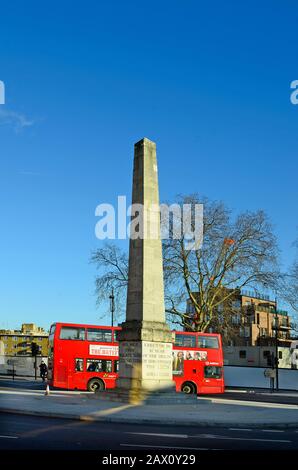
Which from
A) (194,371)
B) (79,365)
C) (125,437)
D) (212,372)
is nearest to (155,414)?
(125,437)

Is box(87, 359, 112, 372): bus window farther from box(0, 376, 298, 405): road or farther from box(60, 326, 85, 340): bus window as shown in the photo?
box(0, 376, 298, 405): road

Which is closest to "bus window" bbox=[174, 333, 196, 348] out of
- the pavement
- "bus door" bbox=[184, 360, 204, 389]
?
"bus door" bbox=[184, 360, 204, 389]

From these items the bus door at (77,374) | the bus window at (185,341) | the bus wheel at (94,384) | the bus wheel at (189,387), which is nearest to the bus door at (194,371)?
the bus wheel at (189,387)

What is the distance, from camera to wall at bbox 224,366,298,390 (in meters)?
51.5

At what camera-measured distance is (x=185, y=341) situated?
3272 centimetres

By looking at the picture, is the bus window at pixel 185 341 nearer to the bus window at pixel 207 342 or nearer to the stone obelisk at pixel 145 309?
the bus window at pixel 207 342

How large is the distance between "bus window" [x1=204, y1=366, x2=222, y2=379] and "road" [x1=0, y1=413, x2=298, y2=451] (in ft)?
59.1

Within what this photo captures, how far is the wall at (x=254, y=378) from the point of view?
→ 5147 cm

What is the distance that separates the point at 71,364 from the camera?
103 feet

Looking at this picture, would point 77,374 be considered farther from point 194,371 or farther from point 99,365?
point 194,371

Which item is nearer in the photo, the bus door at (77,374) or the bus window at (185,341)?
the bus door at (77,374)

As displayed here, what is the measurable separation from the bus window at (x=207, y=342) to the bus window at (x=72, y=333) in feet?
21.9

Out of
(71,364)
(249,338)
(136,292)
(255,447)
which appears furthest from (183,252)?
(249,338)

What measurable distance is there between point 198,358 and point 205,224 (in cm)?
1422
